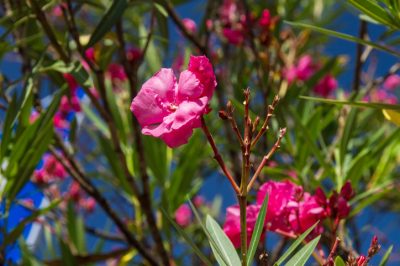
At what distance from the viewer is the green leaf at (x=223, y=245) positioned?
0.71 meters

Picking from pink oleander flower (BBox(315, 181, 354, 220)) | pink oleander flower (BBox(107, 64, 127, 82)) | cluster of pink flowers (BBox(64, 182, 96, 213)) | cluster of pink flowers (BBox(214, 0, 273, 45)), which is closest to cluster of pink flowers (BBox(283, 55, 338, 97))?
cluster of pink flowers (BBox(214, 0, 273, 45))

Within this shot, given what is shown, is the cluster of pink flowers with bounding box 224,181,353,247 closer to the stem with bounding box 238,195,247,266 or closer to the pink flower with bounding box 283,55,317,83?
the stem with bounding box 238,195,247,266

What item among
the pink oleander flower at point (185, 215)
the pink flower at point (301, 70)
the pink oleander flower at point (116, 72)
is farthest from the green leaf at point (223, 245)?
the pink oleander flower at point (185, 215)

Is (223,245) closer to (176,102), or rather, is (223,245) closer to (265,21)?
(176,102)

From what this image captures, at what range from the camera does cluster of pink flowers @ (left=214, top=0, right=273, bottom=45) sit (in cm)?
160

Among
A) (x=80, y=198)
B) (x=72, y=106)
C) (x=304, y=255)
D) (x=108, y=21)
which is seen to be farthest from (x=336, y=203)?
(x=80, y=198)

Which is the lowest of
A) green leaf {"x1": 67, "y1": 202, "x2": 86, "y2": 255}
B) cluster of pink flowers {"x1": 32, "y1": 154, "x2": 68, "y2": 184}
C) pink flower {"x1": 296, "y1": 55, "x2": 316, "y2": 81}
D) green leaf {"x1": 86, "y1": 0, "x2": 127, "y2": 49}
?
green leaf {"x1": 67, "y1": 202, "x2": 86, "y2": 255}

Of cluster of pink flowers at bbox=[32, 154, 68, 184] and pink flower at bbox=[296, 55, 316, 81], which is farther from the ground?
pink flower at bbox=[296, 55, 316, 81]

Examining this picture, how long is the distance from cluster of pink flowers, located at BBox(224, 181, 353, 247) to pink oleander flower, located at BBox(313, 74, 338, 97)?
4.33 ft

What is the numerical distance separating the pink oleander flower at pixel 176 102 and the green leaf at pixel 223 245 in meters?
0.13

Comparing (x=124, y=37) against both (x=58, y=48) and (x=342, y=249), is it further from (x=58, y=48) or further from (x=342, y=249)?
(x=342, y=249)

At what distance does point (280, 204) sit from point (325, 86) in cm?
138

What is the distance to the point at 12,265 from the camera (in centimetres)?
115

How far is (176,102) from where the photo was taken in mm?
709
